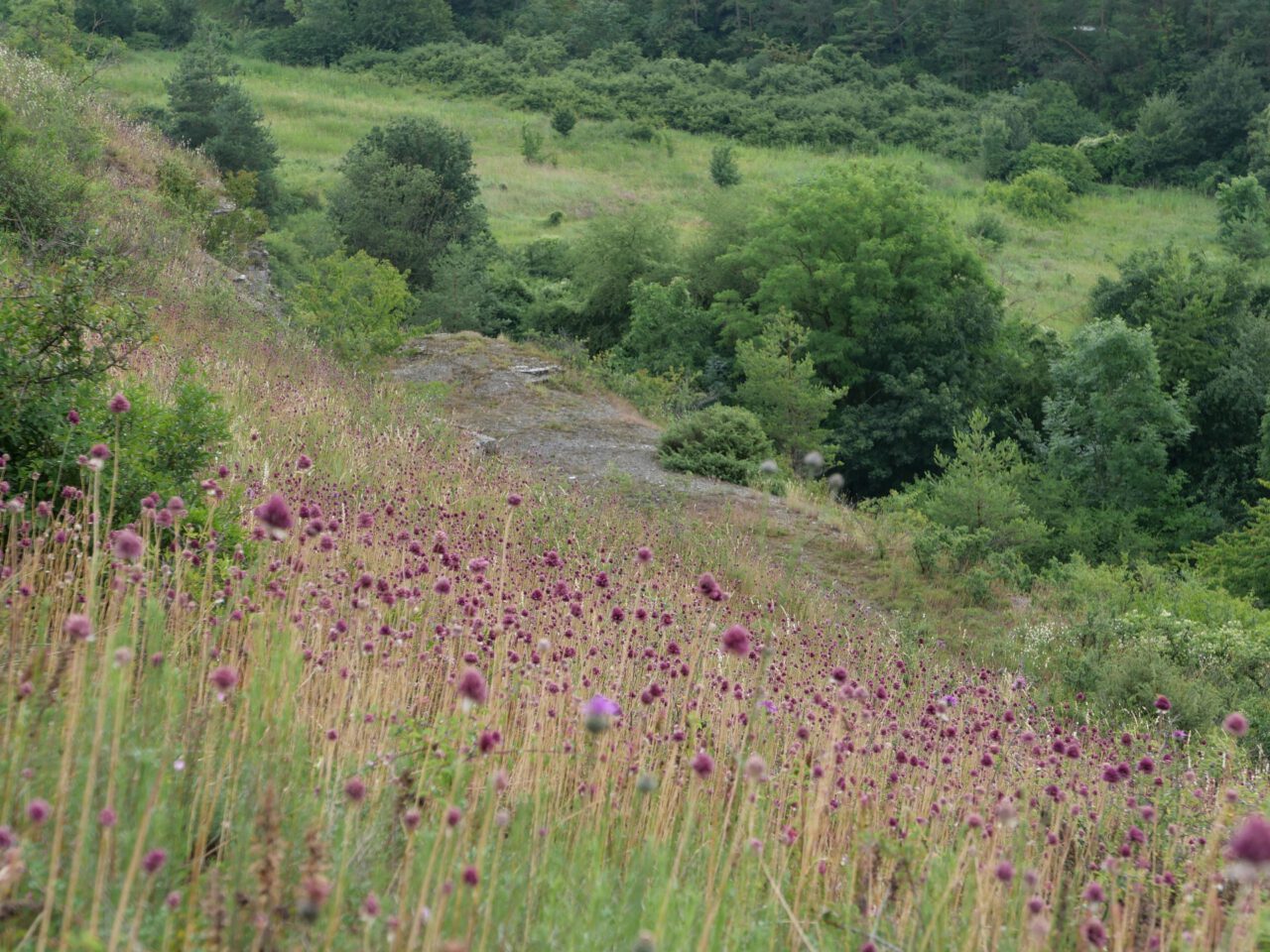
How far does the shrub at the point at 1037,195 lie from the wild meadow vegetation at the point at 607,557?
0.59 feet

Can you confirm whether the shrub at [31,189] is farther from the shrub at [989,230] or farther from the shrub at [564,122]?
the shrub at [564,122]

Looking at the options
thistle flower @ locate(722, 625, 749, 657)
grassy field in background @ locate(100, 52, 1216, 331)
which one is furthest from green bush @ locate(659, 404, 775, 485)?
grassy field in background @ locate(100, 52, 1216, 331)

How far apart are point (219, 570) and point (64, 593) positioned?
79 centimetres

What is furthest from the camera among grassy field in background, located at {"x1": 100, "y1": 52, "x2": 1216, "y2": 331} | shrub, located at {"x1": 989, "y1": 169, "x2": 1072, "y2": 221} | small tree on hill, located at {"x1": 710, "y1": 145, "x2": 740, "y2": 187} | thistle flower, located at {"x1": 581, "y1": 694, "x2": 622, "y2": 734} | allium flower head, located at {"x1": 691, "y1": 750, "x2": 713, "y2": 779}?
shrub, located at {"x1": 989, "y1": 169, "x2": 1072, "y2": 221}

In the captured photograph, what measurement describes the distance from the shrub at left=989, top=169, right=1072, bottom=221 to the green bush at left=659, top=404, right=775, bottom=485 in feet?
111

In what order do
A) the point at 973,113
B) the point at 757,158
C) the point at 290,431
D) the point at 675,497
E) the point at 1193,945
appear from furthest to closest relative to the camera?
the point at 973,113
the point at 757,158
the point at 675,497
the point at 290,431
the point at 1193,945

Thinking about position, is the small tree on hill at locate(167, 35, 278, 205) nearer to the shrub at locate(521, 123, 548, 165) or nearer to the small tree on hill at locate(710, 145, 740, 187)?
the shrub at locate(521, 123, 548, 165)

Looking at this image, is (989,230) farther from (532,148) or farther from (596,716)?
(596,716)

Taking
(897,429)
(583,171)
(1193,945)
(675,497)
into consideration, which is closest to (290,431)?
(675,497)

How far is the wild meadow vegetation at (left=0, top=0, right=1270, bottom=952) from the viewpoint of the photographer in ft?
7.43

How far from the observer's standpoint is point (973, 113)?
191 ft

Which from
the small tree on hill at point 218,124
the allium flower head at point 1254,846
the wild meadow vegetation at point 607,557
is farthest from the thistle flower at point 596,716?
the small tree on hill at point 218,124

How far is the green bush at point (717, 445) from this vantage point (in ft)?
52.6

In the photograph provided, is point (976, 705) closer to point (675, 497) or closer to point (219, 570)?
point (219, 570)
